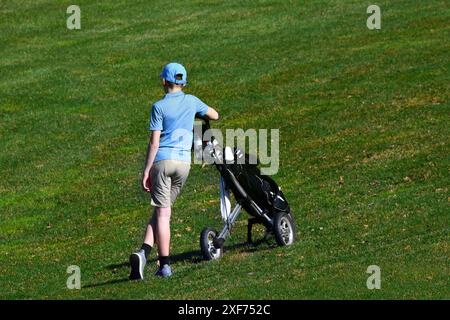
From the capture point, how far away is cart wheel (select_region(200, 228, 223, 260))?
1413 cm

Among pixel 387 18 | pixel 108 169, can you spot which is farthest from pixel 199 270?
pixel 387 18

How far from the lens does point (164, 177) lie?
1324cm

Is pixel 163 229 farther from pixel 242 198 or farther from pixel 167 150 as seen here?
pixel 242 198

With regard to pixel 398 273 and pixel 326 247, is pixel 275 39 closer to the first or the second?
pixel 326 247

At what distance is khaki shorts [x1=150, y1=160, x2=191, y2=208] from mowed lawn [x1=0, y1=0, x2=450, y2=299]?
0.94 metres

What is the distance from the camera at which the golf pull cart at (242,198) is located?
14057 mm

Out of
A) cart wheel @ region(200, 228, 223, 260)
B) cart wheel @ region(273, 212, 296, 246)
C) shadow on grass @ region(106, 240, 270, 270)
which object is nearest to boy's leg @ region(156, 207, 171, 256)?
cart wheel @ region(200, 228, 223, 260)

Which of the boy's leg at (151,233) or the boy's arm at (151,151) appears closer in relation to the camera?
the boy's arm at (151,151)

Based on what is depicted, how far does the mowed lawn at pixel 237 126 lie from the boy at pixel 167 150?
63 centimetres

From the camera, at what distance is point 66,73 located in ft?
104

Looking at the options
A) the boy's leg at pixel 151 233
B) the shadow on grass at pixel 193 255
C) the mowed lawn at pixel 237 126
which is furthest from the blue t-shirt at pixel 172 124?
the shadow on grass at pixel 193 255

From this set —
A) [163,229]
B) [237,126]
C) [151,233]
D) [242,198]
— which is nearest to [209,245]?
[242,198]

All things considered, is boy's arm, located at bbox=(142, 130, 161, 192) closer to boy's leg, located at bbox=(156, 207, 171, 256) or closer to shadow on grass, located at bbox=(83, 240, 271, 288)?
boy's leg, located at bbox=(156, 207, 171, 256)

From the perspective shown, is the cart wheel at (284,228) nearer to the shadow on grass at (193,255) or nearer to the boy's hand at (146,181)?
the shadow on grass at (193,255)
